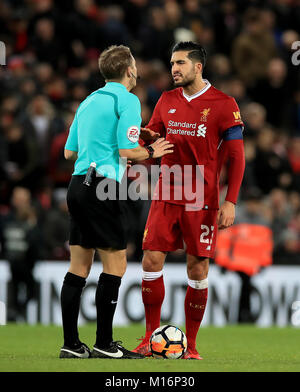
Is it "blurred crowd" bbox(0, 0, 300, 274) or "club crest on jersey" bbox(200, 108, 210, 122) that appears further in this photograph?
"blurred crowd" bbox(0, 0, 300, 274)

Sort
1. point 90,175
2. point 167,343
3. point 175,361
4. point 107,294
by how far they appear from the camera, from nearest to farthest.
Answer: point 90,175
point 107,294
point 175,361
point 167,343

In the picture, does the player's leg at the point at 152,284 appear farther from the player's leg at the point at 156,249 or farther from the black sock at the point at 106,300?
the black sock at the point at 106,300

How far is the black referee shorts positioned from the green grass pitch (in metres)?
0.88

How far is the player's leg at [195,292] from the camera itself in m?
7.48

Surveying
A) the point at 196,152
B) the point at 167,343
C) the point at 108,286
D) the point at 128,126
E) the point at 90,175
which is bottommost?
the point at 167,343

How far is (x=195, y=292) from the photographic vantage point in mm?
7523

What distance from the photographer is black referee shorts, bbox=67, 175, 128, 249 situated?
21.9 ft

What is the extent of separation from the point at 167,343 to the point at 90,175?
150 cm

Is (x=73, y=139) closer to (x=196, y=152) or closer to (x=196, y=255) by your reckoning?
(x=196, y=152)

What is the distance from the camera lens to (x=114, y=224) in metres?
6.72

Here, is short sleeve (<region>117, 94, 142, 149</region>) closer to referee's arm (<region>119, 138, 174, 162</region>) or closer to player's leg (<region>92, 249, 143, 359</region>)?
referee's arm (<region>119, 138, 174, 162</region>)

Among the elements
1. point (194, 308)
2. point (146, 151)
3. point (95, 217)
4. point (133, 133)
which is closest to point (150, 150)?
point (146, 151)

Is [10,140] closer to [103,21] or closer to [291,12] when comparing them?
[103,21]

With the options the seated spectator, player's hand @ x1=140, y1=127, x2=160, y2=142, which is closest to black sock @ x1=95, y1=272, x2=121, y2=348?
player's hand @ x1=140, y1=127, x2=160, y2=142
